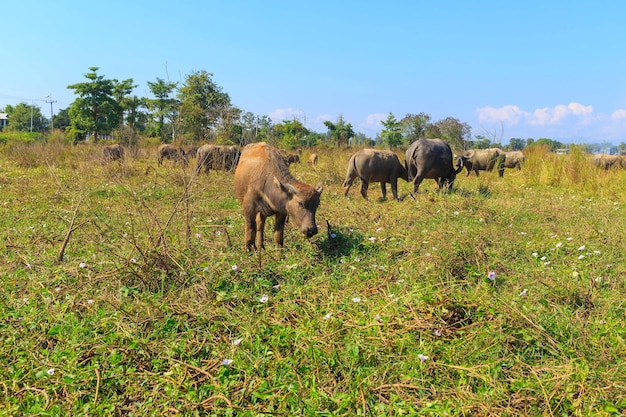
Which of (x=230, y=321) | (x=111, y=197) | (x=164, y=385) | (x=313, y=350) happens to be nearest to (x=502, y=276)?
(x=313, y=350)

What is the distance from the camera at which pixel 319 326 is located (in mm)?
3090

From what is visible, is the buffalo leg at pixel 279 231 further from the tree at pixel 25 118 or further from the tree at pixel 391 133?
the tree at pixel 25 118

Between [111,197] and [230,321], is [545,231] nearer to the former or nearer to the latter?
[230,321]

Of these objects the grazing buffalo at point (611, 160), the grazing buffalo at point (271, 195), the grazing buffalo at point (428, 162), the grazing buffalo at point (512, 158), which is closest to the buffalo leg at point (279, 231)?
the grazing buffalo at point (271, 195)

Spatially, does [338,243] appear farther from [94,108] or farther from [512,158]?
[94,108]

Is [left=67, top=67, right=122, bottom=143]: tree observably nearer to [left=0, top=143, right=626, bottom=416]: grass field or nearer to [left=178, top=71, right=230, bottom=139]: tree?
[left=178, top=71, right=230, bottom=139]: tree

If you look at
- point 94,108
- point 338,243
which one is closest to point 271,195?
point 338,243

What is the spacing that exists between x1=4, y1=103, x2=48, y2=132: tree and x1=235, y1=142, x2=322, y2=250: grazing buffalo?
76.9m

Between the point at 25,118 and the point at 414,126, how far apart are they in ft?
216

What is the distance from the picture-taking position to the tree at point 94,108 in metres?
37.5

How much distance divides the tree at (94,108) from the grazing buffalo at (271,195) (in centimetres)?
3718

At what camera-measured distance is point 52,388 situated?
95.7 inches

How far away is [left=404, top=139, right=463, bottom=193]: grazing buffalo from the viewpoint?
9727mm

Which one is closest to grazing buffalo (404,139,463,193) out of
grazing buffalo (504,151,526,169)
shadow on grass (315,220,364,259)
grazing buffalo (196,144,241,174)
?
grazing buffalo (196,144,241,174)
